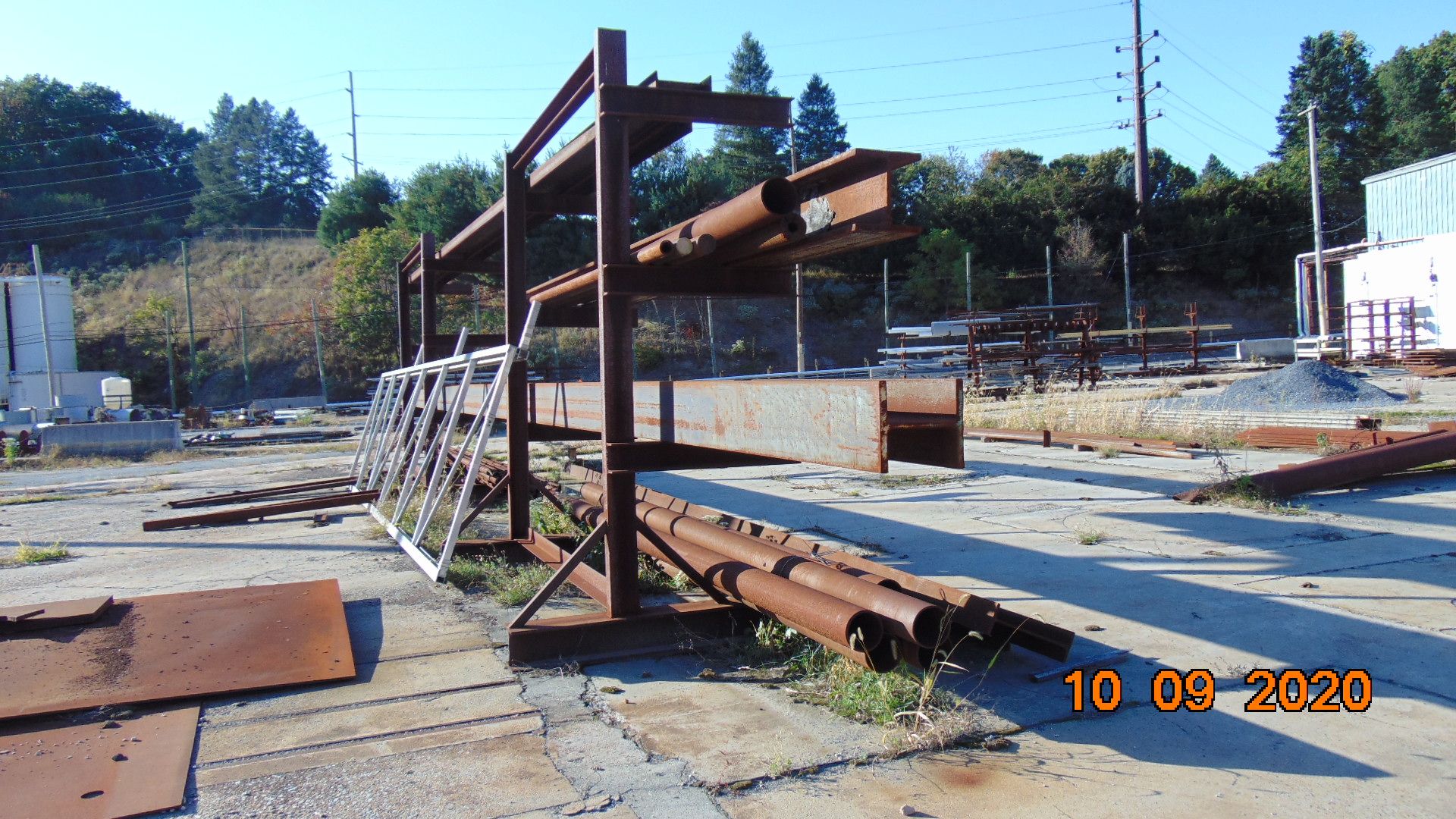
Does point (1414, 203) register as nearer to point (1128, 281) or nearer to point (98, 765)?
point (1128, 281)

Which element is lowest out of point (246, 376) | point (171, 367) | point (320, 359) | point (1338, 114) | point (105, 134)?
point (246, 376)

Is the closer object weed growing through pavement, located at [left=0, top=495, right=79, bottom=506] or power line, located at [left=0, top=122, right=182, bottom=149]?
weed growing through pavement, located at [left=0, top=495, right=79, bottom=506]

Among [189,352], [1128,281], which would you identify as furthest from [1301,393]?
[189,352]

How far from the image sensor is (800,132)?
183ft

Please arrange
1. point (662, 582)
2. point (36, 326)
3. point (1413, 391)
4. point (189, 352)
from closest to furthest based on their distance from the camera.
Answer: point (662, 582)
point (1413, 391)
point (36, 326)
point (189, 352)

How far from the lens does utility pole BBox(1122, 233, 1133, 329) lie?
1560 inches

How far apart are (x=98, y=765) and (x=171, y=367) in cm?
4360

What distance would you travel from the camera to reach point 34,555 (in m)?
7.84

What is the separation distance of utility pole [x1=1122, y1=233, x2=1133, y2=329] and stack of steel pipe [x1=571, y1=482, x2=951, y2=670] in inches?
1421

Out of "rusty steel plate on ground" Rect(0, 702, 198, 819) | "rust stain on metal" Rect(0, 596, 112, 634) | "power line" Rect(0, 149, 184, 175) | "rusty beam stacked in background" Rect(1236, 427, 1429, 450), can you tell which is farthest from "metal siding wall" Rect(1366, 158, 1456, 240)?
"power line" Rect(0, 149, 184, 175)

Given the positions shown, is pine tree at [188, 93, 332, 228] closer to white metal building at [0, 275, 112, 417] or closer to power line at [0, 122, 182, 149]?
power line at [0, 122, 182, 149]

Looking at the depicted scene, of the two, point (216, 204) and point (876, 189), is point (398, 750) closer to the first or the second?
point (876, 189)

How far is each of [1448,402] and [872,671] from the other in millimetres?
17023
